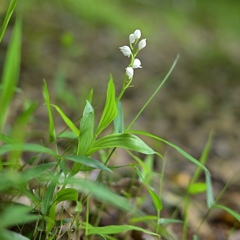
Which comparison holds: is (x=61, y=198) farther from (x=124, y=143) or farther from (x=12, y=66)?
(x=12, y=66)

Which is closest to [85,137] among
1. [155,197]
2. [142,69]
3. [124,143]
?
[124,143]

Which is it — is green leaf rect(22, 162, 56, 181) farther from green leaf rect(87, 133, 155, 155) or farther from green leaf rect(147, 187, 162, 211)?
green leaf rect(147, 187, 162, 211)

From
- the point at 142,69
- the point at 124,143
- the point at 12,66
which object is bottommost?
the point at 142,69

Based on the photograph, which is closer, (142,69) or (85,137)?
(85,137)

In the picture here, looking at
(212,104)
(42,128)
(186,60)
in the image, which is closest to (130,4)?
(186,60)

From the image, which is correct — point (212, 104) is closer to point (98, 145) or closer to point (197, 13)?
point (98, 145)
